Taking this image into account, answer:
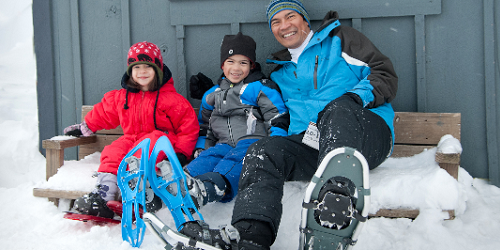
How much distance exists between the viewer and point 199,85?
8.89 feet

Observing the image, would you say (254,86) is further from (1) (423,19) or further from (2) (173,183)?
(1) (423,19)

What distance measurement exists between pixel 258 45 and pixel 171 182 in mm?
1737

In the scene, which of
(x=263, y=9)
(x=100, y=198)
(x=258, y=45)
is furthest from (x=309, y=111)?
(x=100, y=198)

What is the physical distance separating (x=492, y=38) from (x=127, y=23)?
10.2ft

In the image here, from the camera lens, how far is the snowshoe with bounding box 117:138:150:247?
149cm

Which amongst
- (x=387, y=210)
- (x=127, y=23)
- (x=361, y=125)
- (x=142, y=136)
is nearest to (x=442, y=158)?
(x=387, y=210)

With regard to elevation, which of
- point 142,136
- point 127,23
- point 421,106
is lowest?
point 142,136

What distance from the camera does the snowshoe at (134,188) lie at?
58.7 inches

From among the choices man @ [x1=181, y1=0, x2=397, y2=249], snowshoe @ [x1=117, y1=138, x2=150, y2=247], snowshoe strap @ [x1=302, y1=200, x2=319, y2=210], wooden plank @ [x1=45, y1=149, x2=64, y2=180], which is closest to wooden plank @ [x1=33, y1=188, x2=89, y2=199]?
wooden plank @ [x1=45, y1=149, x2=64, y2=180]

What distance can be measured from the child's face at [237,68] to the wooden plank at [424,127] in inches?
48.6

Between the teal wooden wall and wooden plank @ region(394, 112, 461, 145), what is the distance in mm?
225

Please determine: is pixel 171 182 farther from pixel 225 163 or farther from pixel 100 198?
pixel 100 198

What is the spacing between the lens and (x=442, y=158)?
1.83m

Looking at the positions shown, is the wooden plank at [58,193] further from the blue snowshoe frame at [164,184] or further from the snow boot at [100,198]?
the blue snowshoe frame at [164,184]
